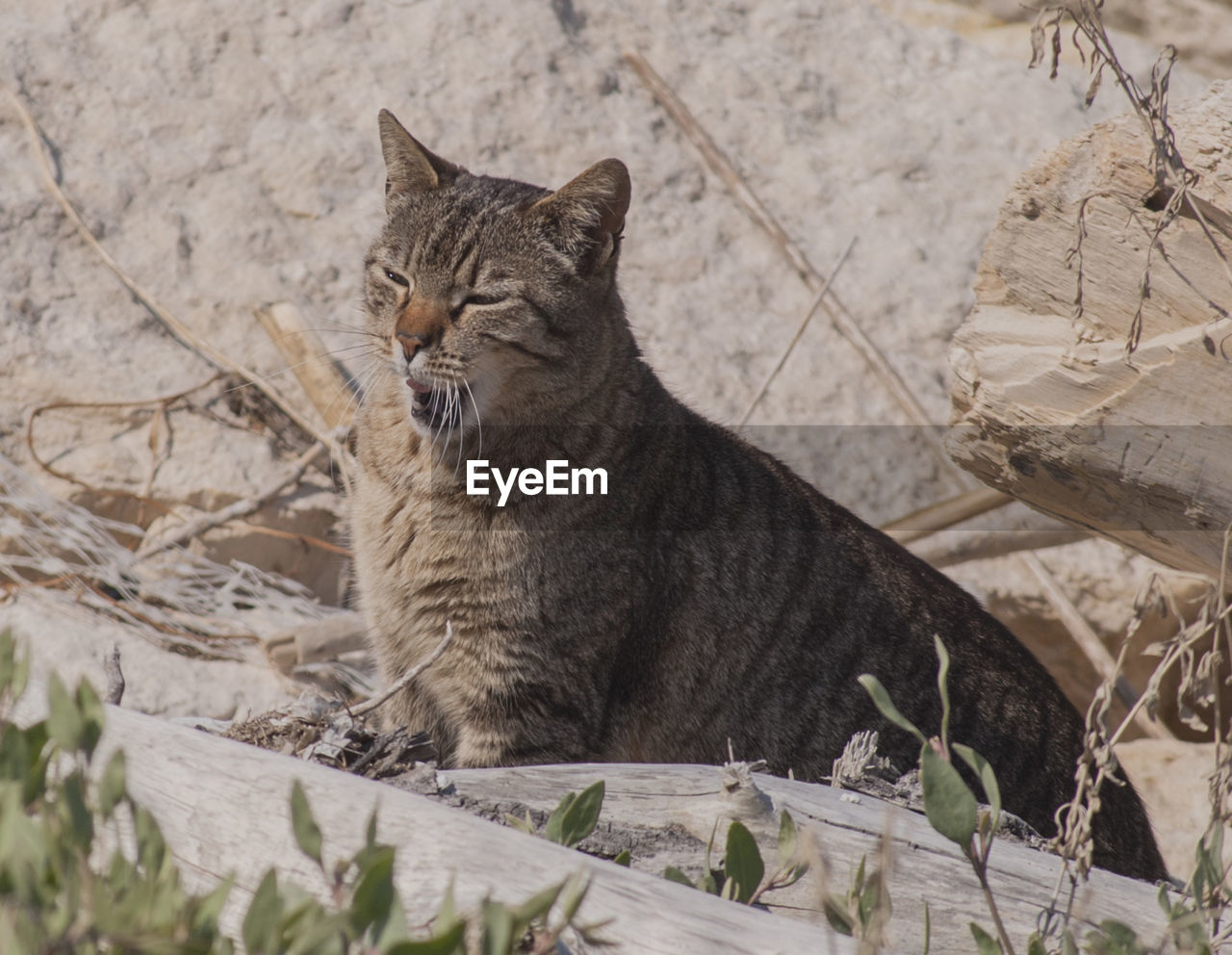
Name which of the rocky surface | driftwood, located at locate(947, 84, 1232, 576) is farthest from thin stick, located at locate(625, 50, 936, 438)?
driftwood, located at locate(947, 84, 1232, 576)

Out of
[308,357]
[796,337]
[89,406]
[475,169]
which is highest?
[475,169]

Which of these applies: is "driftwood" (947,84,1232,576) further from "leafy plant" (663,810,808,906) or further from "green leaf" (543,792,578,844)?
"green leaf" (543,792,578,844)

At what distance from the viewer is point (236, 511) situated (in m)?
5.33

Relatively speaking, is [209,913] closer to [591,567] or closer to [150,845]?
[150,845]

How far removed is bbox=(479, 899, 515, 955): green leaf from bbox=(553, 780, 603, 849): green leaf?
2.14 ft

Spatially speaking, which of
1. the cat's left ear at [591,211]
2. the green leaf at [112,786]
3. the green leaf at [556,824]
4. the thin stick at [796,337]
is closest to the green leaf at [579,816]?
the green leaf at [556,824]

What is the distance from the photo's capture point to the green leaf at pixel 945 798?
1.86 metres

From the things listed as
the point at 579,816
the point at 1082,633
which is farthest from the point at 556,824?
the point at 1082,633

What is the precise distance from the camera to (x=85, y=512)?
5023 millimetres

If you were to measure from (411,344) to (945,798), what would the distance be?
2.16 meters

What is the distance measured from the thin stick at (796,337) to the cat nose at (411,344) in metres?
2.43

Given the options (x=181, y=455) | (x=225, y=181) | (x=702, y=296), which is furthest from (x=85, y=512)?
(x=702, y=296)

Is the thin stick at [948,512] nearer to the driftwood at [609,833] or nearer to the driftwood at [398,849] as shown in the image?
the driftwood at [609,833]

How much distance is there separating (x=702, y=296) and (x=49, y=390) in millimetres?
3081
